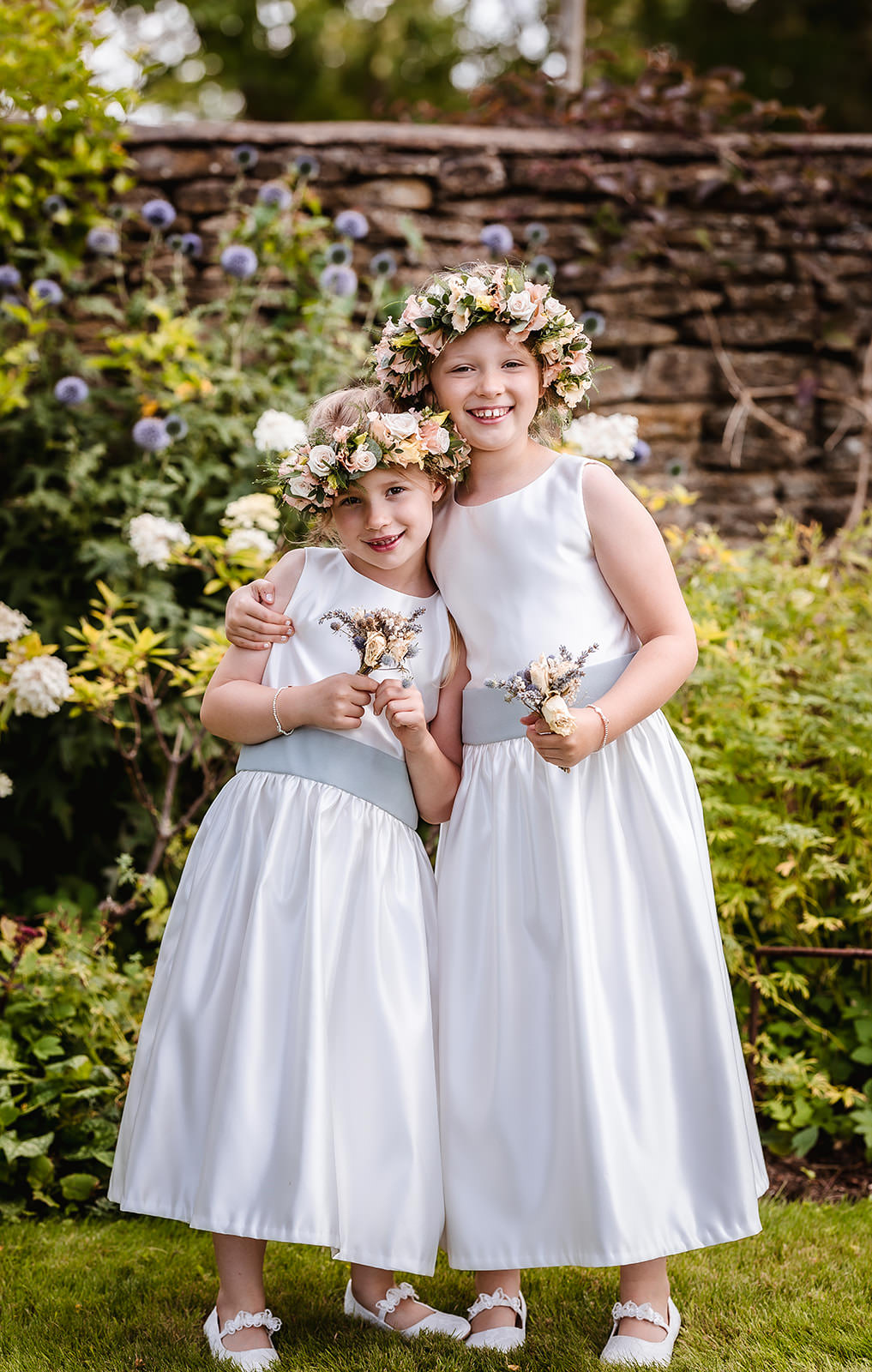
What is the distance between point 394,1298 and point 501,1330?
0.70 ft

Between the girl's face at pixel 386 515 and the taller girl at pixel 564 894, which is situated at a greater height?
the girl's face at pixel 386 515

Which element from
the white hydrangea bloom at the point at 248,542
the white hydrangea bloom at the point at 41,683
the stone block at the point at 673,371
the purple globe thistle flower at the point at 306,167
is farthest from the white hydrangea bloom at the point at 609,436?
the purple globe thistle flower at the point at 306,167

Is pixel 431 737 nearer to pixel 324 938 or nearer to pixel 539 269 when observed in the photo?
pixel 324 938

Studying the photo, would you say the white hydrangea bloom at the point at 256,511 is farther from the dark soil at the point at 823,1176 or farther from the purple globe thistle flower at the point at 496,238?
the dark soil at the point at 823,1176

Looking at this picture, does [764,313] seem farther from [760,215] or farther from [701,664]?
[701,664]

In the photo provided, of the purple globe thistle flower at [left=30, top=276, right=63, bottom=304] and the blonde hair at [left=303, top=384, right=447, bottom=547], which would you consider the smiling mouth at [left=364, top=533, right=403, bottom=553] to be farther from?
the purple globe thistle flower at [left=30, top=276, right=63, bottom=304]

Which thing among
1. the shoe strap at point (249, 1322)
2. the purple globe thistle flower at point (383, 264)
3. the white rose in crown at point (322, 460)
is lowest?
the shoe strap at point (249, 1322)

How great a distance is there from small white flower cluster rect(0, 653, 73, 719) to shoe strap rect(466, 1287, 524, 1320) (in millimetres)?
1882

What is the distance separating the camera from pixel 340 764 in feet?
6.85

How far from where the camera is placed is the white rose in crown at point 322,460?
2.01 m

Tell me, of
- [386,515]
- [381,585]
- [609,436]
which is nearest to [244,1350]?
[381,585]

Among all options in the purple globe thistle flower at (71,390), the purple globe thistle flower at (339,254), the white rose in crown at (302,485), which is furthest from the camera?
the purple globe thistle flower at (339,254)

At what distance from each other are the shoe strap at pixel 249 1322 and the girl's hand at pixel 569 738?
1.13m

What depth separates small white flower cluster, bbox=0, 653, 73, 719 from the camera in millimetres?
3068
